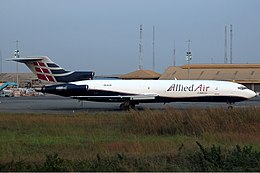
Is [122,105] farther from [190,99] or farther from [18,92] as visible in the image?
[18,92]

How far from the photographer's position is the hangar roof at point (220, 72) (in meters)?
92.1

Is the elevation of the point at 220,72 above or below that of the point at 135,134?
above

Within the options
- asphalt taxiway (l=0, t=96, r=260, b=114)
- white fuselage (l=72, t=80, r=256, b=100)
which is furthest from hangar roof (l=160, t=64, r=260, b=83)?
white fuselage (l=72, t=80, r=256, b=100)

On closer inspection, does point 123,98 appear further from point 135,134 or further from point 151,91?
point 135,134

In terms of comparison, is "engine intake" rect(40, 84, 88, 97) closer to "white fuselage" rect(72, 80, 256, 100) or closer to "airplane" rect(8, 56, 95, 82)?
"white fuselage" rect(72, 80, 256, 100)

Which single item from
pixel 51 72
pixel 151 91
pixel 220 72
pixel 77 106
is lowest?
pixel 77 106

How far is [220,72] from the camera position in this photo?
96438 millimetres

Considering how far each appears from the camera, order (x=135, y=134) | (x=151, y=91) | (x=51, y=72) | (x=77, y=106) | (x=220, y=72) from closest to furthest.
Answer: (x=135, y=134) → (x=151, y=91) → (x=51, y=72) → (x=77, y=106) → (x=220, y=72)

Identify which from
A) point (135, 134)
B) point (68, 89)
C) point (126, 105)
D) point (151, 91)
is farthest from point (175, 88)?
point (135, 134)

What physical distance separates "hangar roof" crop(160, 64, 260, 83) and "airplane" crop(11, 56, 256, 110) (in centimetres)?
5181

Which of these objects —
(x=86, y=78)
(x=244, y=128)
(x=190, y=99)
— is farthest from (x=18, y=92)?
(x=244, y=128)

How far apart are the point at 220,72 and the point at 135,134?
80051 millimetres

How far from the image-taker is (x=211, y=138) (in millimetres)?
16344

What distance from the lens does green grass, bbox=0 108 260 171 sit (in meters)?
13.7
